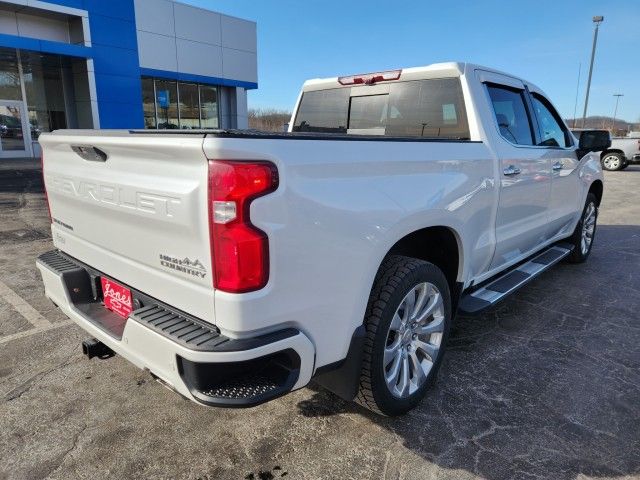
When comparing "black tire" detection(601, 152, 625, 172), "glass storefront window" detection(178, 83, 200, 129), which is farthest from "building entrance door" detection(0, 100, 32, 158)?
"black tire" detection(601, 152, 625, 172)

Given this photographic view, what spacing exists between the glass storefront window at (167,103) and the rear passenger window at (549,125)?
2097 cm

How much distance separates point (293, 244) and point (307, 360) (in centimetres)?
51

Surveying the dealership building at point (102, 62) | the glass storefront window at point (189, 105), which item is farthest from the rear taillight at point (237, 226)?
the glass storefront window at point (189, 105)

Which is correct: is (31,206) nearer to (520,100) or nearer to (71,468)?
(71,468)

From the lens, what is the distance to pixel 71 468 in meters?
2.24

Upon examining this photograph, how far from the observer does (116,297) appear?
2.40 meters

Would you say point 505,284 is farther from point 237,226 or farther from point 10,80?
point 10,80

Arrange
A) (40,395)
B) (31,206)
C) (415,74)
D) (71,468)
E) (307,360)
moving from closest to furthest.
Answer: (307,360) < (71,468) < (40,395) < (415,74) < (31,206)

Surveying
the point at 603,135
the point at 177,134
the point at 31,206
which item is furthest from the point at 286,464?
the point at 31,206

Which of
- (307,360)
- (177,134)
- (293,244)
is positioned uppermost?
(177,134)

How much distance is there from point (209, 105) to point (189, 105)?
1.36 metres

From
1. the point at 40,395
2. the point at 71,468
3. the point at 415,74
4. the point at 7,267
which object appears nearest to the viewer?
the point at 71,468

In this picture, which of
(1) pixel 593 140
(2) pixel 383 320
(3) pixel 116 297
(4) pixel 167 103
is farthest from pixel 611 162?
(3) pixel 116 297

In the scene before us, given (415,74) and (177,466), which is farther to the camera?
(415,74)
